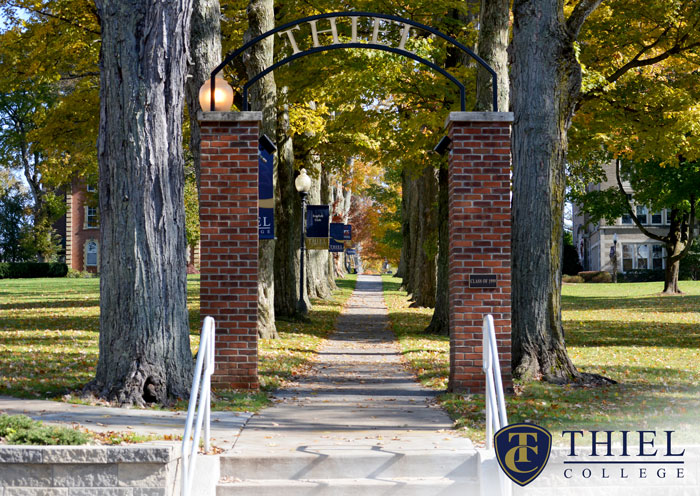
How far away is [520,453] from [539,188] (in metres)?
5.47

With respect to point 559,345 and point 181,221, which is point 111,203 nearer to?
point 181,221

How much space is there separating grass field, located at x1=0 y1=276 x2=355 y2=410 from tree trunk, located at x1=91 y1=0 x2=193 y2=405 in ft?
2.94

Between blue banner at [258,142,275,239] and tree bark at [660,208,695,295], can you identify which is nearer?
blue banner at [258,142,275,239]

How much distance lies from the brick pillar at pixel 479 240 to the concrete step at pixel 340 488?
12.4 feet

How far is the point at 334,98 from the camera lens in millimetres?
21656

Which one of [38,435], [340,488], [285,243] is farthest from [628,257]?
[38,435]

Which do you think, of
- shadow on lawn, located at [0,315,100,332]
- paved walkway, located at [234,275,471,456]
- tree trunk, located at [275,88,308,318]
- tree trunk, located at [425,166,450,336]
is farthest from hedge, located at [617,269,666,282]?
paved walkway, located at [234,275,471,456]

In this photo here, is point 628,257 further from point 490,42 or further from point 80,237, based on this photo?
point 490,42

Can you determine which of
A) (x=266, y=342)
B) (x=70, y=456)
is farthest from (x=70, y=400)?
(x=266, y=342)

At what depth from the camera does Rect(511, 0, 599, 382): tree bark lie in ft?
36.7

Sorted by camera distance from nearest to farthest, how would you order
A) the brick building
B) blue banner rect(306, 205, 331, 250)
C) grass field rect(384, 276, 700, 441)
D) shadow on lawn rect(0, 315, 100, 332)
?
grass field rect(384, 276, 700, 441) < shadow on lawn rect(0, 315, 100, 332) < blue banner rect(306, 205, 331, 250) < the brick building

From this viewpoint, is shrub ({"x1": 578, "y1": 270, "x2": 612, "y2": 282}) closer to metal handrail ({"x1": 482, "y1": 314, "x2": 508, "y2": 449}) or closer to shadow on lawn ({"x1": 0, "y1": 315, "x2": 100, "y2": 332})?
shadow on lawn ({"x1": 0, "y1": 315, "x2": 100, "y2": 332})

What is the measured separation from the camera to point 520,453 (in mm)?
6457

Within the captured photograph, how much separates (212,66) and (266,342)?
5663 millimetres
